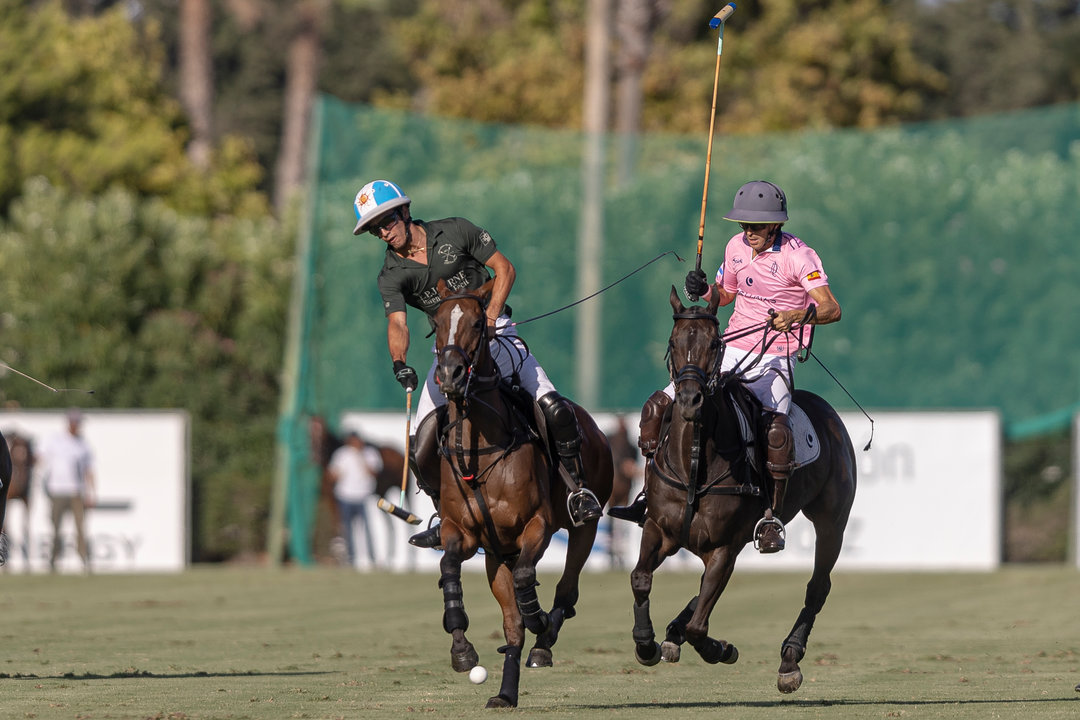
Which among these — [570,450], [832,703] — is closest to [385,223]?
[570,450]

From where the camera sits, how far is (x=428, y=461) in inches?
431

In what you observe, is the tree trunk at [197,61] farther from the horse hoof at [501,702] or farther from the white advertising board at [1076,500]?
the horse hoof at [501,702]

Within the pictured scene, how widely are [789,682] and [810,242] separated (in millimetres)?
19562

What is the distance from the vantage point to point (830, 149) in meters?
30.5

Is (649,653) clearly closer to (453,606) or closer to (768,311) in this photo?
(453,606)

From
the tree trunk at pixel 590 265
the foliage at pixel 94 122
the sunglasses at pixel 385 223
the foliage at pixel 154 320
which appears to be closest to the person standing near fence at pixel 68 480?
the foliage at pixel 154 320

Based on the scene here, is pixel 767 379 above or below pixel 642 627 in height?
above

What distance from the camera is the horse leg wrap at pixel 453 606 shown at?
10.5 m

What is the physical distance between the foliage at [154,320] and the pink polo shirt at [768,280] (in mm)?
18765

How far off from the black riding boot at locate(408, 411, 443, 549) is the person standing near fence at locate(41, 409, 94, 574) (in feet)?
51.6

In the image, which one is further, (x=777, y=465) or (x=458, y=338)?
(x=777, y=465)

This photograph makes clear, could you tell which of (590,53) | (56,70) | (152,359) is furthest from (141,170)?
(590,53)

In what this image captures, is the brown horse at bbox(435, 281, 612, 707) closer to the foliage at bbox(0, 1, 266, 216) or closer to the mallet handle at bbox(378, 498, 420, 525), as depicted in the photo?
the mallet handle at bbox(378, 498, 420, 525)

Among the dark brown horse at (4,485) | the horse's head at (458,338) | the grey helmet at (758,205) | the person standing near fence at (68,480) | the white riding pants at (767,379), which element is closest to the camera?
the horse's head at (458,338)
